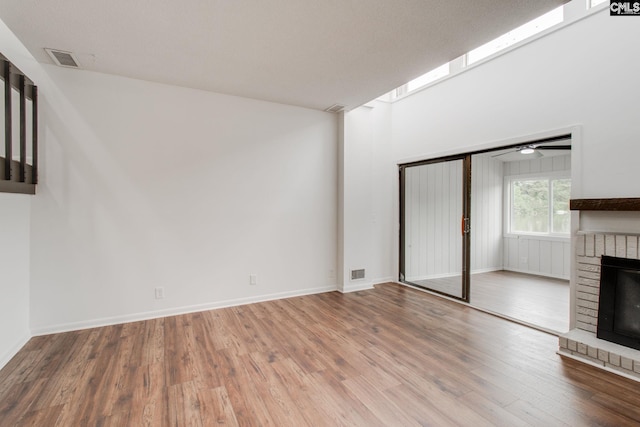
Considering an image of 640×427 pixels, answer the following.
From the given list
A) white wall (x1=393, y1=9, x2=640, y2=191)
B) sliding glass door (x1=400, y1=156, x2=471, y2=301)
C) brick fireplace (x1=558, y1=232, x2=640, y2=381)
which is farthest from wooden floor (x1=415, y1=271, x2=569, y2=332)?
white wall (x1=393, y1=9, x2=640, y2=191)

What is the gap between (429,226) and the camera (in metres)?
5.18

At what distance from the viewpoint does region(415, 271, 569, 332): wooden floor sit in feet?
11.5

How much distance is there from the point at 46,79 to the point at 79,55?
56cm

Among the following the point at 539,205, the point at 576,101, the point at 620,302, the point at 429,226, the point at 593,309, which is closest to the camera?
the point at 620,302

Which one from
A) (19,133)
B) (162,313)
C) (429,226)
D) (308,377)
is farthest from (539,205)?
(19,133)

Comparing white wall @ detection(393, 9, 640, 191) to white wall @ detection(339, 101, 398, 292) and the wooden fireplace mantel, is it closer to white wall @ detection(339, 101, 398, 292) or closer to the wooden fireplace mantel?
the wooden fireplace mantel

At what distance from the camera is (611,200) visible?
2.50m

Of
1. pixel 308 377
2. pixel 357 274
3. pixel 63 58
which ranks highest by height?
pixel 63 58

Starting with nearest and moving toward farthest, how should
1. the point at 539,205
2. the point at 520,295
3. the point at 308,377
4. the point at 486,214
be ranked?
the point at 308,377 < the point at 520,295 < the point at 539,205 < the point at 486,214

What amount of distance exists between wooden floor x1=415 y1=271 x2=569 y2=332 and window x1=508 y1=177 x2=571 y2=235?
1.02 meters

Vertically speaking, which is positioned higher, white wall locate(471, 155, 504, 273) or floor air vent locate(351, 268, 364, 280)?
white wall locate(471, 155, 504, 273)

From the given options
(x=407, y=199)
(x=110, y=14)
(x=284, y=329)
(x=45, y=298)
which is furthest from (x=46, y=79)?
(x=407, y=199)

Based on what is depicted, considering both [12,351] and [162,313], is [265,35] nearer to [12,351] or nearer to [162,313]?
[162,313]

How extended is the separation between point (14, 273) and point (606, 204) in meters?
5.33
